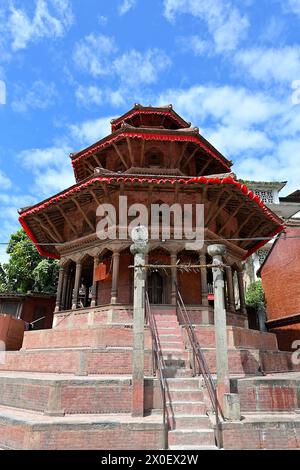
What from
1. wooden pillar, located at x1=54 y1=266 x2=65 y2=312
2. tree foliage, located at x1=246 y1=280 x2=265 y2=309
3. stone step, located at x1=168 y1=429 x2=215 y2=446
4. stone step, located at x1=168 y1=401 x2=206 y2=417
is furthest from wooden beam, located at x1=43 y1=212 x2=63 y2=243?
tree foliage, located at x1=246 y1=280 x2=265 y2=309

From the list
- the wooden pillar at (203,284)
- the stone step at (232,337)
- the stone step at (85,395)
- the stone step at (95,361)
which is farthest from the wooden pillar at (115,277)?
the stone step at (85,395)

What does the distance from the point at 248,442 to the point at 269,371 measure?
4506mm

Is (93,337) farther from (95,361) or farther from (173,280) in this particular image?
(173,280)

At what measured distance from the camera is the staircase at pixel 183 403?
633 cm

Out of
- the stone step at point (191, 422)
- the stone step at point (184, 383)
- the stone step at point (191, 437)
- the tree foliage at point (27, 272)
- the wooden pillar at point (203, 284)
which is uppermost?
the tree foliage at point (27, 272)

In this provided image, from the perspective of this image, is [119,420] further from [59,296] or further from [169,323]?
[59,296]

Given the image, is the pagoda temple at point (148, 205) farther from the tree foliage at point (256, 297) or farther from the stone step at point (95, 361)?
the tree foliage at point (256, 297)

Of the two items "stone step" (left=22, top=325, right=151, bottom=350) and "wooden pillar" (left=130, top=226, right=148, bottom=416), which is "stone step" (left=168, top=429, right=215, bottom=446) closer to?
"wooden pillar" (left=130, top=226, right=148, bottom=416)

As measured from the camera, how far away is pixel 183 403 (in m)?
7.12

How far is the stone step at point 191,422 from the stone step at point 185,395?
58 cm

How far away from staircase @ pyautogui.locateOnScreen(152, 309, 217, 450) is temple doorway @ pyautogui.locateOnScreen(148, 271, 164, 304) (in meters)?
3.17

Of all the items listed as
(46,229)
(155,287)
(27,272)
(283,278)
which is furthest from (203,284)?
(27,272)

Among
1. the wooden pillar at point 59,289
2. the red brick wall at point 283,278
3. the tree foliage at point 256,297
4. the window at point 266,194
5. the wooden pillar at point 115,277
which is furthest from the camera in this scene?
the window at point 266,194

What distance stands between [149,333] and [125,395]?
9.64ft
